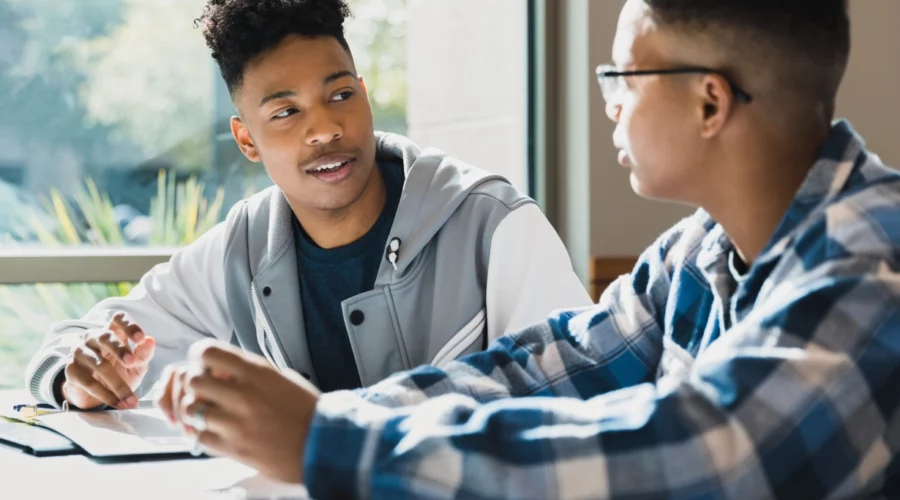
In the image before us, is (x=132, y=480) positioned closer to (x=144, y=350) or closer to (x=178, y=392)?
(x=178, y=392)

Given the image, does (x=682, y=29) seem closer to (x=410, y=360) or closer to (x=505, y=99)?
(x=410, y=360)

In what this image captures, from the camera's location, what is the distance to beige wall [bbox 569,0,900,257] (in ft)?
10.4

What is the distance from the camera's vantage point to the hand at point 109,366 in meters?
1.63

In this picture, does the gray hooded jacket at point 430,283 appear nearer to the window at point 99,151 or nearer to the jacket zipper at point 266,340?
the jacket zipper at point 266,340

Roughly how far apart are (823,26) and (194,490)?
31.2 inches

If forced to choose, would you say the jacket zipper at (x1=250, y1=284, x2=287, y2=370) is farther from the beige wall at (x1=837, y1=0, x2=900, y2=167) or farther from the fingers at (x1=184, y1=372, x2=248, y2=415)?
the beige wall at (x1=837, y1=0, x2=900, y2=167)

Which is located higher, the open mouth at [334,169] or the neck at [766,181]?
the neck at [766,181]

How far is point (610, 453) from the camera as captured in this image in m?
0.84

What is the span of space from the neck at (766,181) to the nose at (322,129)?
0.83 meters

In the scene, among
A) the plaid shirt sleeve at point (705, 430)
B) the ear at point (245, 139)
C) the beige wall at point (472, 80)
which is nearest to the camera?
the plaid shirt sleeve at point (705, 430)

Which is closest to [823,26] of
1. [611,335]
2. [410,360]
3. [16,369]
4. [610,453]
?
[611,335]

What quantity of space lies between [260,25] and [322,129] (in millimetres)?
225

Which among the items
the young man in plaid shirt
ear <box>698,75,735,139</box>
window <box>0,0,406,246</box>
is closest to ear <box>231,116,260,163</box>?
the young man in plaid shirt

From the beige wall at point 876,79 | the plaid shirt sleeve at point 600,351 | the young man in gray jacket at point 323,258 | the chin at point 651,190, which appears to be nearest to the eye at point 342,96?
the young man in gray jacket at point 323,258
